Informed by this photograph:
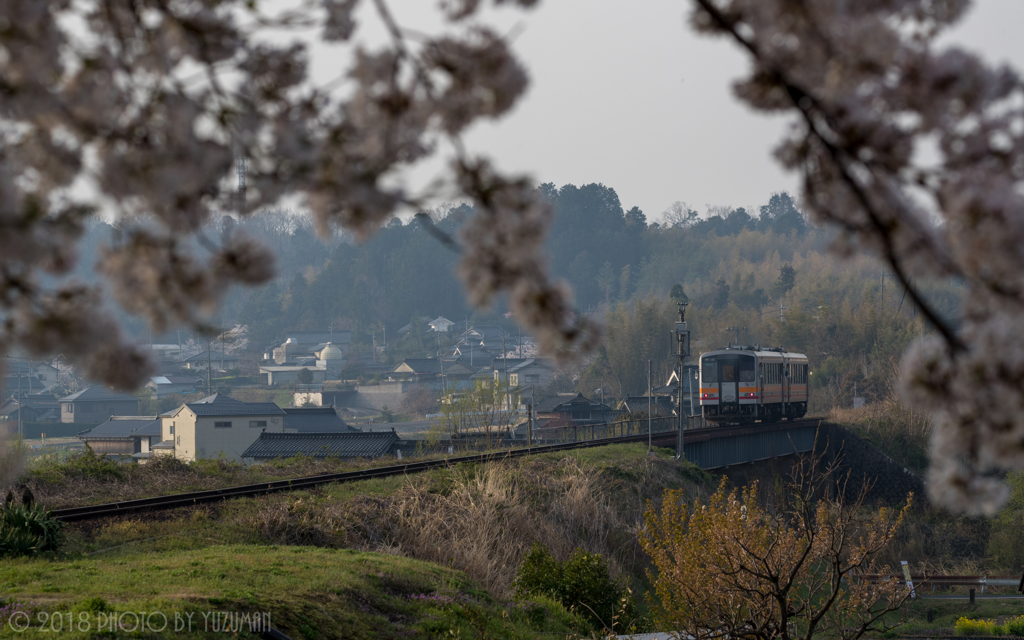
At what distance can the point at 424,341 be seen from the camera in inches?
4112

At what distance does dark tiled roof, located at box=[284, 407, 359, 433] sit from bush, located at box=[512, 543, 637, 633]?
113 feet

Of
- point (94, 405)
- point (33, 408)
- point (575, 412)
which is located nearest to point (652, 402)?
Answer: point (575, 412)

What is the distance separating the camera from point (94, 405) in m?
75.6

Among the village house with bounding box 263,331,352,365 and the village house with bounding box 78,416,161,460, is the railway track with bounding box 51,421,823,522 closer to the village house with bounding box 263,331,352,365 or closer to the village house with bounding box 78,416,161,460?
the village house with bounding box 78,416,161,460

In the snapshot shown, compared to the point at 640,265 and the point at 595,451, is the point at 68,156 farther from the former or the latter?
the point at 640,265

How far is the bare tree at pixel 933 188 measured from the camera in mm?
1488

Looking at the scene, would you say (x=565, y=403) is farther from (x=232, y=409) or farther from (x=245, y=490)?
(x=245, y=490)

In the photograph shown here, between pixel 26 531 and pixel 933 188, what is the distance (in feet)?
37.7

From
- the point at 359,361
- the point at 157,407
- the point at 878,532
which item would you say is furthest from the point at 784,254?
the point at 878,532

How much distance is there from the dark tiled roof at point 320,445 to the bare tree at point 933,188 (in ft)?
103

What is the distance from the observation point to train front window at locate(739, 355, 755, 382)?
3144 cm

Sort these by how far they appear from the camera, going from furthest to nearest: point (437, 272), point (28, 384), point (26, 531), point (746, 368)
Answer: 1. point (437, 272)
2. point (28, 384)
3. point (746, 368)
4. point (26, 531)

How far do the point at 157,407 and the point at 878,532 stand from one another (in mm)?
80497

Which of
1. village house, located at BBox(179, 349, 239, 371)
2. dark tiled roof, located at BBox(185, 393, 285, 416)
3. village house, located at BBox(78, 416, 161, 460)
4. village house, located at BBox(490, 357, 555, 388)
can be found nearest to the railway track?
dark tiled roof, located at BBox(185, 393, 285, 416)
